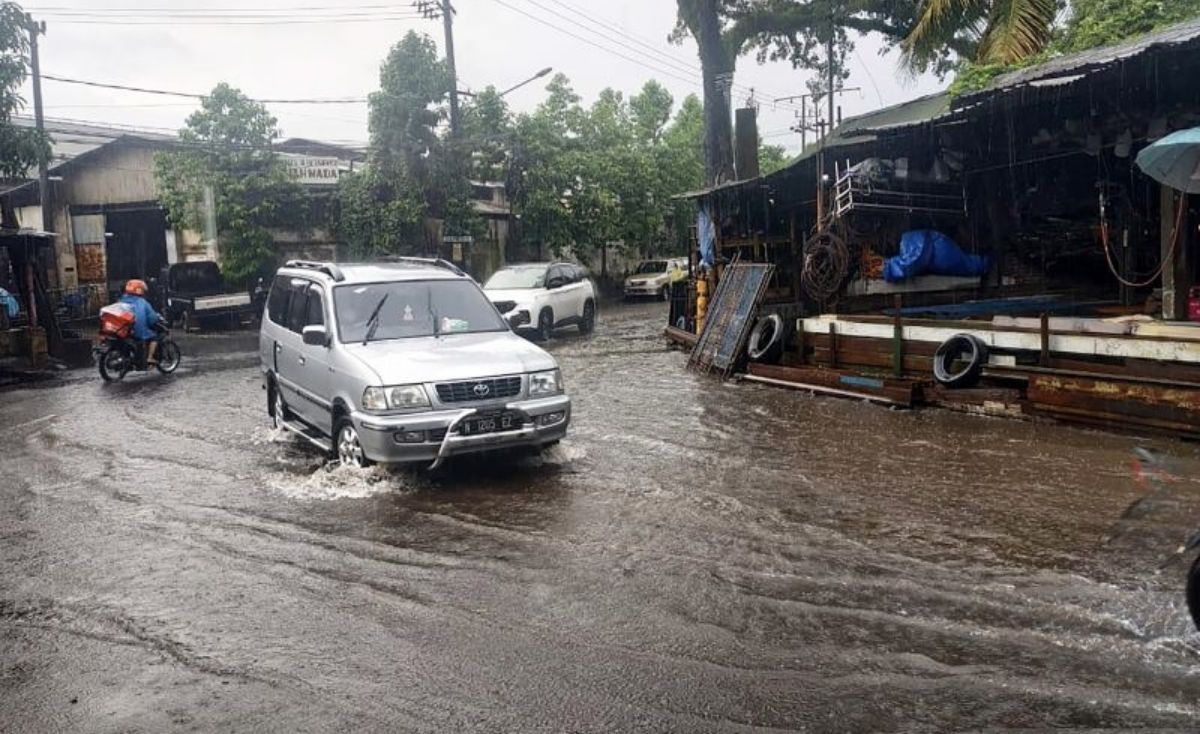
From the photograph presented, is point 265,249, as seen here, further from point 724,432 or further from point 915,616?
point 915,616

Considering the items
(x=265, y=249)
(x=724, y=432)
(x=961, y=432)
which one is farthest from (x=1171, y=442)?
(x=265, y=249)

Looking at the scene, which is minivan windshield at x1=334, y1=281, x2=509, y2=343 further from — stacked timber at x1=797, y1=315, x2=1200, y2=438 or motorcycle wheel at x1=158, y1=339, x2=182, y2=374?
motorcycle wheel at x1=158, y1=339, x2=182, y2=374

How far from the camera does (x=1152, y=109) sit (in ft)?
37.6

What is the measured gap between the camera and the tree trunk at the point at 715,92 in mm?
21547

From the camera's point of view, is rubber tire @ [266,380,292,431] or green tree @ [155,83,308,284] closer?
rubber tire @ [266,380,292,431]

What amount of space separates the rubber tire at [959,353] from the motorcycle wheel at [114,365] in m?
12.6

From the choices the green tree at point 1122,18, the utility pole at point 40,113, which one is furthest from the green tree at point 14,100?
the green tree at point 1122,18

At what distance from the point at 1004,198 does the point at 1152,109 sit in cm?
443

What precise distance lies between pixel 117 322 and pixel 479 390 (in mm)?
10665

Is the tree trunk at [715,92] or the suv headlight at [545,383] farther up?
the tree trunk at [715,92]

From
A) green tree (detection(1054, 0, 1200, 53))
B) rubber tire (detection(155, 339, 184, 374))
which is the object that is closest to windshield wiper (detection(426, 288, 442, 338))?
rubber tire (detection(155, 339, 184, 374))

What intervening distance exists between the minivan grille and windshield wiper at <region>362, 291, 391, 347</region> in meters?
1.12

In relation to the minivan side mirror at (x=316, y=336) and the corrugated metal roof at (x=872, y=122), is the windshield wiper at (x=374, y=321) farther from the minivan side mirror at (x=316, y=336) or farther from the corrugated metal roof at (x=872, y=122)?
the corrugated metal roof at (x=872, y=122)

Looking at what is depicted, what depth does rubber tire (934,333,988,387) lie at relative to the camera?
35.5 ft
